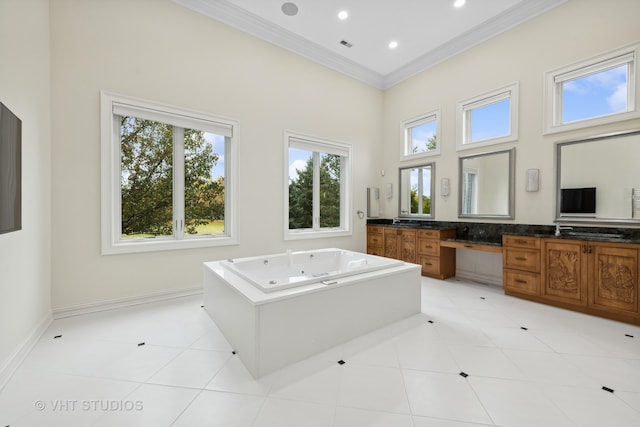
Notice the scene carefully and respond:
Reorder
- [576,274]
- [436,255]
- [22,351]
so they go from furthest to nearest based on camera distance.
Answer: [436,255] < [576,274] < [22,351]

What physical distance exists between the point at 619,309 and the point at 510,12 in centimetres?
382

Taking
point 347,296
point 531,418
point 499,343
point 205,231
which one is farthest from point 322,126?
point 531,418

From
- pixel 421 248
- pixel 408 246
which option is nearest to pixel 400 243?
pixel 408 246

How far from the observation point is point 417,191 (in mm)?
4855

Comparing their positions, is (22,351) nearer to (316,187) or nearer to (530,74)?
(316,187)

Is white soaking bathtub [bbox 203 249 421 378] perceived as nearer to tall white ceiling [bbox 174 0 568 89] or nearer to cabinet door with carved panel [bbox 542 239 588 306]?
cabinet door with carved panel [bbox 542 239 588 306]

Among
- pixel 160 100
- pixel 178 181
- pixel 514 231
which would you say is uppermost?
pixel 160 100

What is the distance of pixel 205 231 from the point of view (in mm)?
3561

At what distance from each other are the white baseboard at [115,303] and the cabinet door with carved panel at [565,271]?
423 cm

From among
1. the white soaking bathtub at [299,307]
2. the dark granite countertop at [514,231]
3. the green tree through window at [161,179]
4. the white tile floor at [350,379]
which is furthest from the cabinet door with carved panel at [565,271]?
the green tree through window at [161,179]

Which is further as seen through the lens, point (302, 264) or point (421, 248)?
point (421, 248)

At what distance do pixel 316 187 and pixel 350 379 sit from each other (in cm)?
337

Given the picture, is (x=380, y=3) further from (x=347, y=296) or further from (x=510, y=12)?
(x=347, y=296)

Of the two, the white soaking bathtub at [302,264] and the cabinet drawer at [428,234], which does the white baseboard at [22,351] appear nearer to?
the white soaking bathtub at [302,264]
